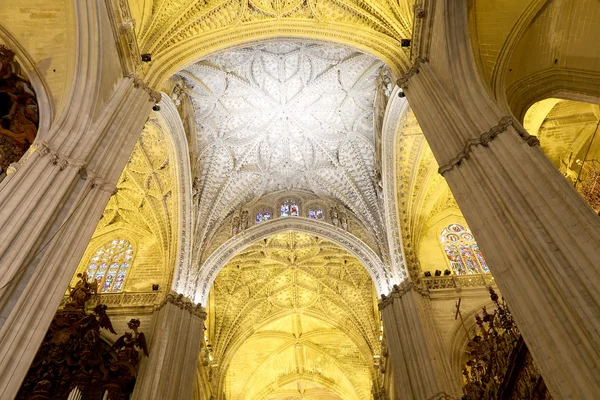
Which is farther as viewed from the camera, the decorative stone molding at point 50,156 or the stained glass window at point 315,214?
the stained glass window at point 315,214

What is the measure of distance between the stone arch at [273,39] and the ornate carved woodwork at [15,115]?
246cm

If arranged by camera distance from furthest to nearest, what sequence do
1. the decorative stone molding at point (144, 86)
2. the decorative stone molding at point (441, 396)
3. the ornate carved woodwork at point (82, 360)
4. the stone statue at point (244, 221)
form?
1. the stone statue at point (244, 221)
2. the ornate carved woodwork at point (82, 360)
3. the decorative stone molding at point (441, 396)
4. the decorative stone molding at point (144, 86)

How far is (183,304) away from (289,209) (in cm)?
583

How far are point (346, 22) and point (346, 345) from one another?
1523cm

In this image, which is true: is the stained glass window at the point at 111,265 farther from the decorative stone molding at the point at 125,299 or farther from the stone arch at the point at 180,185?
the stone arch at the point at 180,185

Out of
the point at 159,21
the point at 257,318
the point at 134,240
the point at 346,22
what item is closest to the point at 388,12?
the point at 346,22

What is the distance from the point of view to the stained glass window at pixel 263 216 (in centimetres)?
1685

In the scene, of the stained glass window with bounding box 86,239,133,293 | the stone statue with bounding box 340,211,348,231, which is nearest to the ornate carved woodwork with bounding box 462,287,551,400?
→ the stone statue with bounding box 340,211,348,231

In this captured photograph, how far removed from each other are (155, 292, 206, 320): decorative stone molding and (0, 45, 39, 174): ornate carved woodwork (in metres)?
5.87

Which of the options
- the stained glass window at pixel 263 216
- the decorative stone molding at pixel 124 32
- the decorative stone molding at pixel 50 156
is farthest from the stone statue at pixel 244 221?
the decorative stone molding at pixel 50 156

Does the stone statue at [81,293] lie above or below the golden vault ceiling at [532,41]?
below

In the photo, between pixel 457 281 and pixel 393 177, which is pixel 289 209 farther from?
pixel 457 281

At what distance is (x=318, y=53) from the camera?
14469 mm

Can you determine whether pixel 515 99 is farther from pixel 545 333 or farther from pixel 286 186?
pixel 286 186
